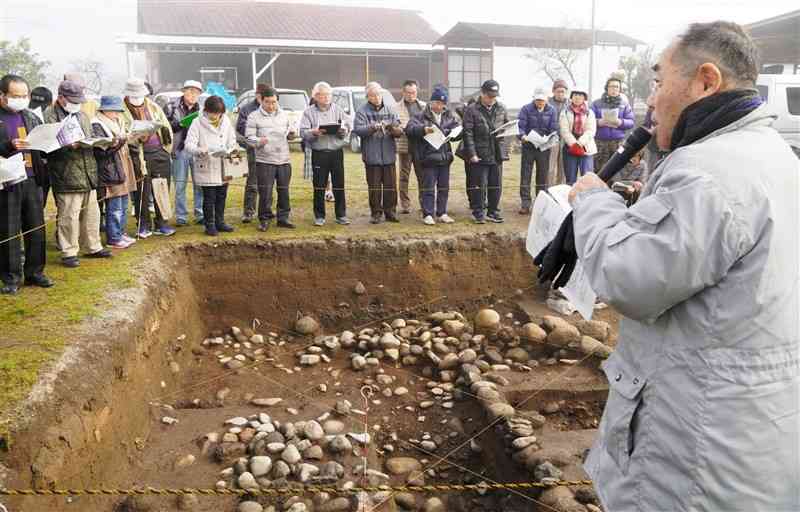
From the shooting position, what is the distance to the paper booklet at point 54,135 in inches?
233

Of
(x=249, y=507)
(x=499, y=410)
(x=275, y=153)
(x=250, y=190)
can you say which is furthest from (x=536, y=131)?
(x=249, y=507)

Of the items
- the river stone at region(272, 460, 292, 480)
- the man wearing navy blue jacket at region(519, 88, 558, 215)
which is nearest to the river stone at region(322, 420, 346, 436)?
the river stone at region(272, 460, 292, 480)

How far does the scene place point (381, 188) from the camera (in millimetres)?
8789

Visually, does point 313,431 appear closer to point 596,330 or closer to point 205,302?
point 205,302

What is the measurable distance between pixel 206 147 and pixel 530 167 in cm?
437

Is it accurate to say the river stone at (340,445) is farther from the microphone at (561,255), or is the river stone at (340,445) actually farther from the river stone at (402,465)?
the microphone at (561,255)

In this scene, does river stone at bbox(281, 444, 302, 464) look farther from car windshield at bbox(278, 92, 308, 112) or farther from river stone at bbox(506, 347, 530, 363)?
car windshield at bbox(278, 92, 308, 112)

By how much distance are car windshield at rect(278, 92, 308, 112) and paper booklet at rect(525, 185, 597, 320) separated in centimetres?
1614

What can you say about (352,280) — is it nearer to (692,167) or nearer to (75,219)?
(75,219)

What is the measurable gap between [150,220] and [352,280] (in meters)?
2.54

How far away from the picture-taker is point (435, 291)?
8258 millimetres

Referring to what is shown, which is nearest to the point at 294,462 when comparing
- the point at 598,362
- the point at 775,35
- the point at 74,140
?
the point at 598,362

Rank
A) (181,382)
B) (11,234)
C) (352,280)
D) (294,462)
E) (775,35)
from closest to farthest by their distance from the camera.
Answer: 1. (294,462)
2. (11,234)
3. (181,382)
4. (352,280)
5. (775,35)

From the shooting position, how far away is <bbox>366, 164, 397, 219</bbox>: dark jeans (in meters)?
8.70
